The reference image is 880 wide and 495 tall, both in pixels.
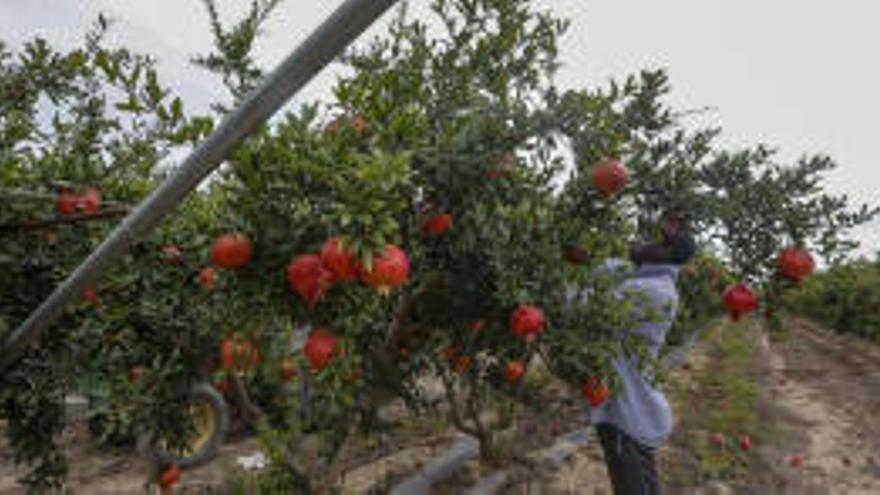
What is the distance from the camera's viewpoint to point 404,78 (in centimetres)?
172

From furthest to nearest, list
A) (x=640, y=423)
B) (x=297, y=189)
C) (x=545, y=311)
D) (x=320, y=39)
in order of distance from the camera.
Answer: (x=640, y=423) < (x=545, y=311) < (x=297, y=189) < (x=320, y=39)

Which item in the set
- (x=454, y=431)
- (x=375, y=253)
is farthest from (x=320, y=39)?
(x=454, y=431)

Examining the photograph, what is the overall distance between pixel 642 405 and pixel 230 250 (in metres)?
2.33

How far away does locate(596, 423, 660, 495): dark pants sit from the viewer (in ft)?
9.75

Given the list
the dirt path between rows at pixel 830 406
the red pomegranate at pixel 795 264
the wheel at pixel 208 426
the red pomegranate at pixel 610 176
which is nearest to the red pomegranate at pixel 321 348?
the red pomegranate at pixel 610 176

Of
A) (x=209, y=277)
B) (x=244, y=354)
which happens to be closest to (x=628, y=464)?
(x=244, y=354)

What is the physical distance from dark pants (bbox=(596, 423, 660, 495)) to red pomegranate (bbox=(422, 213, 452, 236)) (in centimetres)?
184

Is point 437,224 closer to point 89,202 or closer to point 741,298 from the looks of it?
point 89,202

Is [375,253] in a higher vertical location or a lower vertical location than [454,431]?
higher

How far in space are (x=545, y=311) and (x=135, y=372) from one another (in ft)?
4.51

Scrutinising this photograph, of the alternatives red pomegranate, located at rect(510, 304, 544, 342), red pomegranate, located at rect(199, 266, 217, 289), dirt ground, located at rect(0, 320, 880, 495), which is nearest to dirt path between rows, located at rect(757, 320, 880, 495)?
dirt ground, located at rect(0, 320, 880, 495)

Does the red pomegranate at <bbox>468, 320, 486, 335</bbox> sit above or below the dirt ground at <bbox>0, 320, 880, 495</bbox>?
above

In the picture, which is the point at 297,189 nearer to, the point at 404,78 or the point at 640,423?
the point at 404,78

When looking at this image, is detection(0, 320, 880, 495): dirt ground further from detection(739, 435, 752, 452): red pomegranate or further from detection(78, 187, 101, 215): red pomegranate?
detection(78, 187, 101, 215): red pomegranate
